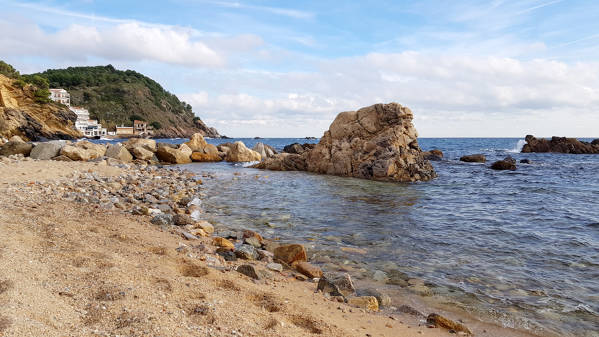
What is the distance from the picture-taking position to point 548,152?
166ft

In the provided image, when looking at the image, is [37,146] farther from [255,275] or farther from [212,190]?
[255,275]

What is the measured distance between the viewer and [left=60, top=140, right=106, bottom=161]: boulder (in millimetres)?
22484

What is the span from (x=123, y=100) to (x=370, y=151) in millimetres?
128487

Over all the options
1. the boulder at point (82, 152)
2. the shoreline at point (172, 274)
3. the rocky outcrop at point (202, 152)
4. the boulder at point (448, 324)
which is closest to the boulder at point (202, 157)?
the rocky outcrop at point (202, 152)

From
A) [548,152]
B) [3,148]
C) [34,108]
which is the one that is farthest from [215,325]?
[34,108]

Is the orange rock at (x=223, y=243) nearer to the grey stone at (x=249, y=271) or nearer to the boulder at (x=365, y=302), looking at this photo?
the grey stone at (x=249, y=271)

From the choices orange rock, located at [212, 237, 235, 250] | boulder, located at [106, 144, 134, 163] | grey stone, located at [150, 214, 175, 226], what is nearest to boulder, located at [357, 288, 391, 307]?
orange rock, located at [212, 237, 235, 250]

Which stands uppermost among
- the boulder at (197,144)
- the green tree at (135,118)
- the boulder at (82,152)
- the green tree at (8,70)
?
the green tree at (8,70)

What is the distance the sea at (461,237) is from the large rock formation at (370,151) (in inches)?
151

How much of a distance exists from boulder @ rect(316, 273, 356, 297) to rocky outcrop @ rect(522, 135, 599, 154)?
56872 millimetres

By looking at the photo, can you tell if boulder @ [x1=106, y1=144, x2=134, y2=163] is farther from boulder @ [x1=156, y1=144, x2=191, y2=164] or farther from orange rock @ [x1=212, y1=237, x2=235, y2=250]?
orange rock @ [x1=212, y1=237, x2=235, y2=250]

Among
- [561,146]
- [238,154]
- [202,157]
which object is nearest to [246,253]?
[238,154]

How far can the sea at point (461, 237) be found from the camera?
5.54 m

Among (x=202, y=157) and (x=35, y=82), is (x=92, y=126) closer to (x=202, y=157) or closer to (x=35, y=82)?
(x=35, y=82)
